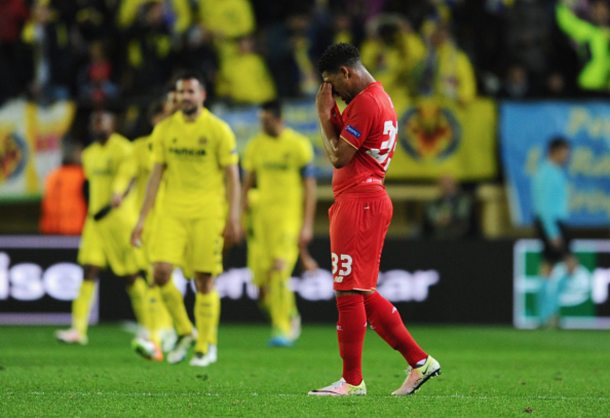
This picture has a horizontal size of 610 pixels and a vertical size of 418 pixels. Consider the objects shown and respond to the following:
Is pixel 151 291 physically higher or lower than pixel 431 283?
higher

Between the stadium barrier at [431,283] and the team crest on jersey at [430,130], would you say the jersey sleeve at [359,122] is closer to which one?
the stadium barrier at [431,283]

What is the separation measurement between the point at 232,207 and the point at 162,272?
75 centimetres

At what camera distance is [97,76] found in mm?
15352

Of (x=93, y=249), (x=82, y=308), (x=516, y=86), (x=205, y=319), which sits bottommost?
(x=82, y=308)

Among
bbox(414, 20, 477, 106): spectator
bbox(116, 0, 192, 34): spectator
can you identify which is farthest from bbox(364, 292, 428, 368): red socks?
bbox(116, 0, 192, 34): spectator

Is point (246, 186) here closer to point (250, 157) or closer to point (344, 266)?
point (250, 157)

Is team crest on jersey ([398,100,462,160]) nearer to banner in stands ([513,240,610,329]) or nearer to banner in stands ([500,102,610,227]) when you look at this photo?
banner in stands ([500,102,610,227])

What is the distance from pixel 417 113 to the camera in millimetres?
15195

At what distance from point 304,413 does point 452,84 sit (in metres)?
10.7

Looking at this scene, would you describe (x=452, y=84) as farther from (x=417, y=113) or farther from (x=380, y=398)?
(x=380, y=398)

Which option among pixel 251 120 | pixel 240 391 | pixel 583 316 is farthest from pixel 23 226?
pixel 240 391

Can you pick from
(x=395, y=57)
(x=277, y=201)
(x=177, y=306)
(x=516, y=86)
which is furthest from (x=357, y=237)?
(x=516, y=86)

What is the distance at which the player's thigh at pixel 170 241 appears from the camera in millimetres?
8180

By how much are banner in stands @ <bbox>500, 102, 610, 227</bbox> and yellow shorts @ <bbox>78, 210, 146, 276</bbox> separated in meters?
6.69
